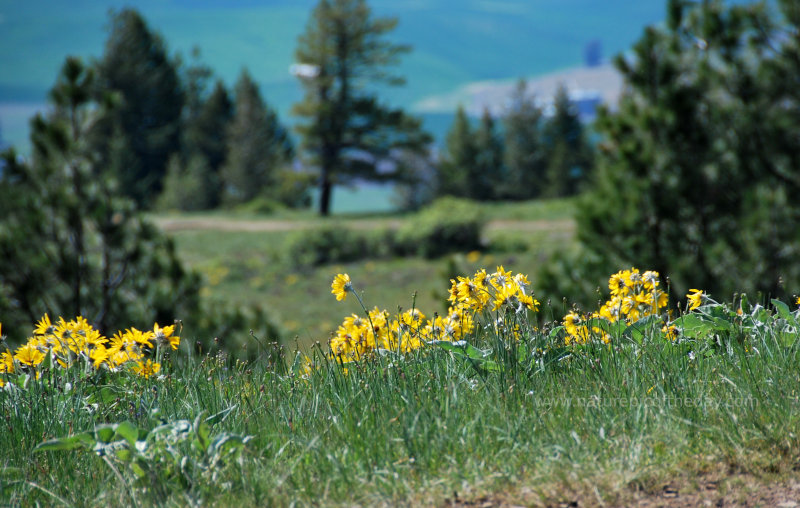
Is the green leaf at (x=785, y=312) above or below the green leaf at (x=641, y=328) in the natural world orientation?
above

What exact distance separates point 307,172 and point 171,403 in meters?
30.5

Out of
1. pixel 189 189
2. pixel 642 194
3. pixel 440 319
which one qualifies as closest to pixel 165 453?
Result: pixel 440 319

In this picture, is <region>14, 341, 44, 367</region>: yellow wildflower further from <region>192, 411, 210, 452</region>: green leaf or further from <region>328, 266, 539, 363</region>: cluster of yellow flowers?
<region>192, 411, 210, 452</region>: green leaf

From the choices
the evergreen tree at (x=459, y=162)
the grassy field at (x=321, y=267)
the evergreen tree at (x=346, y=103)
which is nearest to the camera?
the grassy field at (x=321, y=267)

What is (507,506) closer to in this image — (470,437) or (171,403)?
(470,437)

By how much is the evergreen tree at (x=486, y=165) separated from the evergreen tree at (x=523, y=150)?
1.44 feet

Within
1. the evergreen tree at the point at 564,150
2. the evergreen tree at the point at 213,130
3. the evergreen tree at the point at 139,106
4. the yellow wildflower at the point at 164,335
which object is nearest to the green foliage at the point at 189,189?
the evergreen tree at the point at 139,106

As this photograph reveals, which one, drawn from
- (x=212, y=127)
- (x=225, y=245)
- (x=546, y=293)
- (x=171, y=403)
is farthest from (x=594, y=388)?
(x=212, y=127)

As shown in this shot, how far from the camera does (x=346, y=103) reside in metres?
32.0

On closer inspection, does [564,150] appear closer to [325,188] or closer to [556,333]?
[325,188]

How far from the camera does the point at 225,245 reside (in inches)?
834

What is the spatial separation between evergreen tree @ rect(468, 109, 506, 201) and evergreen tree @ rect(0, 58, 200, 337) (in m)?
34.4

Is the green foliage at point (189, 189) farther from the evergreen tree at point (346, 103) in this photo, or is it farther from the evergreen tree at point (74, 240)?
the evergreen tree at point (74, 240)

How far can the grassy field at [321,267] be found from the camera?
1462cm
